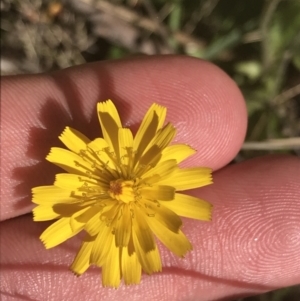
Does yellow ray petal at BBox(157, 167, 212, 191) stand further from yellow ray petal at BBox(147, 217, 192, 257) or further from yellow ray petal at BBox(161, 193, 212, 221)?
yellow ray petal at BBox(147, 217, 192, 257)

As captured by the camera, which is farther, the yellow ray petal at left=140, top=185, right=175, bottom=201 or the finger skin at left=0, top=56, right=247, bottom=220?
the finger skin at left=0, top=56, right=247, bottom=220

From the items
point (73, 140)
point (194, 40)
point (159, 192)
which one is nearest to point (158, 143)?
point (159, 192)

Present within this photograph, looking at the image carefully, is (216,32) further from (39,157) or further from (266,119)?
(39,157)

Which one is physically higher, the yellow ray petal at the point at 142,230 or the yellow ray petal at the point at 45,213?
the yellow ray petal at the point at 45,213

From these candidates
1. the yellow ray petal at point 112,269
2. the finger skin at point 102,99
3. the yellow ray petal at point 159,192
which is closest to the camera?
the yellow ray petal at point 159,192

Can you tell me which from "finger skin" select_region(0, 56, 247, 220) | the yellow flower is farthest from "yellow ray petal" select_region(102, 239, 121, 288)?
"finger skin" select_region(0, 56, 247, 220)

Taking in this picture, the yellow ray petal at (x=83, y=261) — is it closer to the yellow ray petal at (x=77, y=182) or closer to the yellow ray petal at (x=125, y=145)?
the yellow ray petal at (x=77, y=182)

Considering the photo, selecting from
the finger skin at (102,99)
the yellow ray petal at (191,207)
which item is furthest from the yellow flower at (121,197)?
the finger skin at (102,99)
